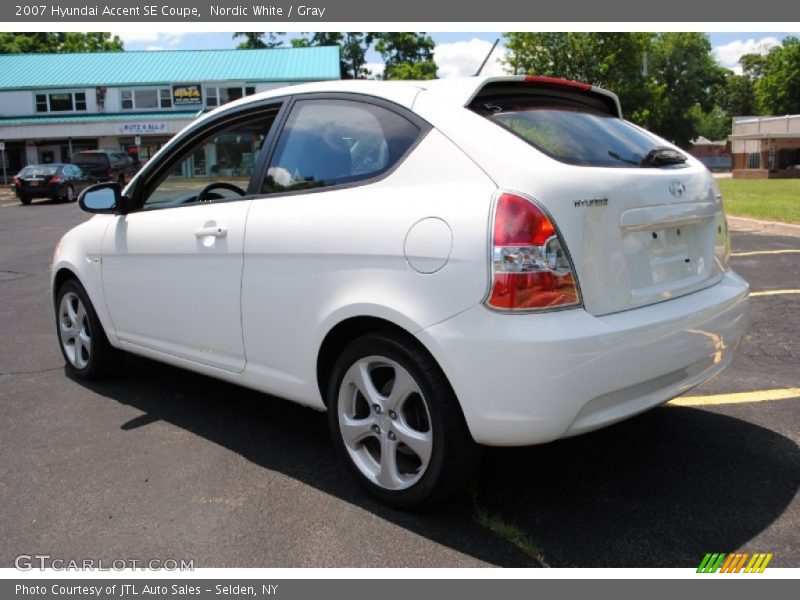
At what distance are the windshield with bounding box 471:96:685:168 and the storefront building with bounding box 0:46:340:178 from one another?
42.3 metres

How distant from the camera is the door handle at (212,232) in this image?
371 centimetres

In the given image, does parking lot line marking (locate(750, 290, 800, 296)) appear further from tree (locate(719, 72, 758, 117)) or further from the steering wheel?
tree (locate(719, 72, 758, 117))

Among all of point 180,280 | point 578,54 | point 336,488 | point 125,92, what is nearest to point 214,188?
point 180,280

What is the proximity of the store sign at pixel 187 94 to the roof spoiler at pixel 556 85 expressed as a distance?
45.1 m

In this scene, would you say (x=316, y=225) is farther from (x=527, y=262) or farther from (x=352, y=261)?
(x=527, y=262)

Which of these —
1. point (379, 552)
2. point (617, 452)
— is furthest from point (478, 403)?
point (617, 452)

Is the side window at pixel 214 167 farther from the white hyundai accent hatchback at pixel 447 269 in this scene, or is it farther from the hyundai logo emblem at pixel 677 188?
the hyundai logo emblem at pixel 677 188

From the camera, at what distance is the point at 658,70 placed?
84.2 m

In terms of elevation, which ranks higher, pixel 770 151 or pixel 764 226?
pixel 770 151

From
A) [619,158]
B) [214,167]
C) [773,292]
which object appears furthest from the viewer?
[773,292]

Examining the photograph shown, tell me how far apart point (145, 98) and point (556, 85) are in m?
47.2

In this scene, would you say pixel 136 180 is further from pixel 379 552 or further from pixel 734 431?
pixel 734 431

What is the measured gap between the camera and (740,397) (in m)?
4.36

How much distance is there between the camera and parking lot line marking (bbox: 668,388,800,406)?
4.30m
